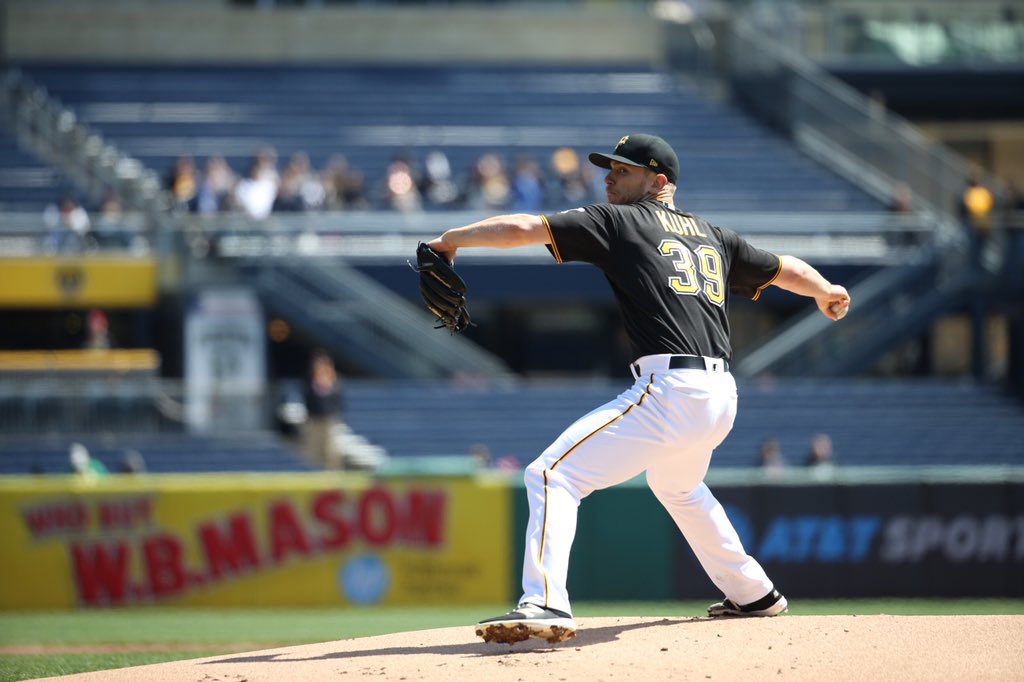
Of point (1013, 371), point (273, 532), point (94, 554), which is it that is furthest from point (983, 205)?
point (94, 554)

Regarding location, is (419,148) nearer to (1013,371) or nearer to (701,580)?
(1013,371)

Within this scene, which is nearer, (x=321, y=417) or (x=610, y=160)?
(x=610, y=160)

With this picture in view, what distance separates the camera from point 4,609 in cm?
1330

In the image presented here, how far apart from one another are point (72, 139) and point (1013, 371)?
13.7 m

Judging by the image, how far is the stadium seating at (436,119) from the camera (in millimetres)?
22656

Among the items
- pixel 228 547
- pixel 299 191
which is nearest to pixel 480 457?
pixel 228 547

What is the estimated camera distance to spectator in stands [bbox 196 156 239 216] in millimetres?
19436

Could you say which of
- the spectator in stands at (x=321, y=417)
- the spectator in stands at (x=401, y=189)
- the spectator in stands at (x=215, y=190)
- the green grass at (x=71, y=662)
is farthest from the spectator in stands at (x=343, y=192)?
the green grass at (x=71, y=662)

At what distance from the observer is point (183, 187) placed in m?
19.6

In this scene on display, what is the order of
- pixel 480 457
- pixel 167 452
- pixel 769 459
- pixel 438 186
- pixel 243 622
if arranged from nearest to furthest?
pixel 243 622 → pixel 480 457 → pixel 769 459 → pixel 167 452 → pixel 438 186

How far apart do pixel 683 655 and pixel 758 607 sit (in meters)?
0.95

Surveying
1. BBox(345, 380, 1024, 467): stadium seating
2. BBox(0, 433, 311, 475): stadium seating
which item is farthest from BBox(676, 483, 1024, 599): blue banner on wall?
BBox(0, 433, 311, 475): stadium seating

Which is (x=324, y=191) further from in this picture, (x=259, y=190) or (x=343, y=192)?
(x=259, y=190)

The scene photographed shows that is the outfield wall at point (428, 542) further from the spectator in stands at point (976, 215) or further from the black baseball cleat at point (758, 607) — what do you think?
the spectator in stands at point (976, 215)
